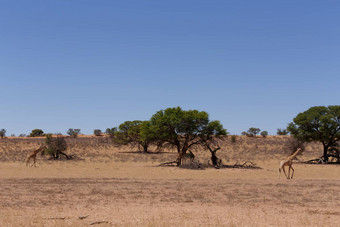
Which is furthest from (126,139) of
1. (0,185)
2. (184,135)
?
(0,185)

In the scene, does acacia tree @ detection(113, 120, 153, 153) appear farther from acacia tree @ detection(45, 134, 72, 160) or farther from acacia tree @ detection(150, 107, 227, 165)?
acacia tree @ detection(150, 107, 227, 165)

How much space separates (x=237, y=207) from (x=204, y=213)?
2.02m

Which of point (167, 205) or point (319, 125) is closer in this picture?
point (167, 205)

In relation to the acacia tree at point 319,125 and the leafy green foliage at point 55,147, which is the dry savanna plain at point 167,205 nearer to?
the acacia tree at point 319,125

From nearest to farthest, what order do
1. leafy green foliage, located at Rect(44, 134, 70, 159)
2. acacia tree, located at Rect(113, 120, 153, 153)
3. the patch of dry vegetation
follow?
leafy green foliage, located at Rect(44, 134, 70, 159)
the patch of dry vegetation
acacia tree, located at Rect(113, 120, 153, 153)

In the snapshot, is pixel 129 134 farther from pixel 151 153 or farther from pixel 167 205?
pixel 167 205

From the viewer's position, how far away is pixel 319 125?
41062 mm

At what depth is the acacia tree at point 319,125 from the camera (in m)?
40.3

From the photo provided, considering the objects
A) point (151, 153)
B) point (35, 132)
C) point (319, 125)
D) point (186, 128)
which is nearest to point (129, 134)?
point (151, 153)

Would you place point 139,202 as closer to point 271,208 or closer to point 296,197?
point 271,208

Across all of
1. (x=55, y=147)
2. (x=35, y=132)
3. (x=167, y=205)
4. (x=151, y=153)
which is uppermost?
(x=35, y=132)

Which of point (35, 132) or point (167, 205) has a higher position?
point (35, 132)

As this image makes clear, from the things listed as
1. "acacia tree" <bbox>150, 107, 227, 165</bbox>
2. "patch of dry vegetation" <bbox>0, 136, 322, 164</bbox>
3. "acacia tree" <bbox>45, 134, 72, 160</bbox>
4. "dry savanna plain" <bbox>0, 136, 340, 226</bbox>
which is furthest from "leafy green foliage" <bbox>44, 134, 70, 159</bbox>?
"dry savanna plain" <bbox>0, 136, 340, 226</bbox>

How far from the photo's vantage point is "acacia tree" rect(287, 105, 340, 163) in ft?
132
